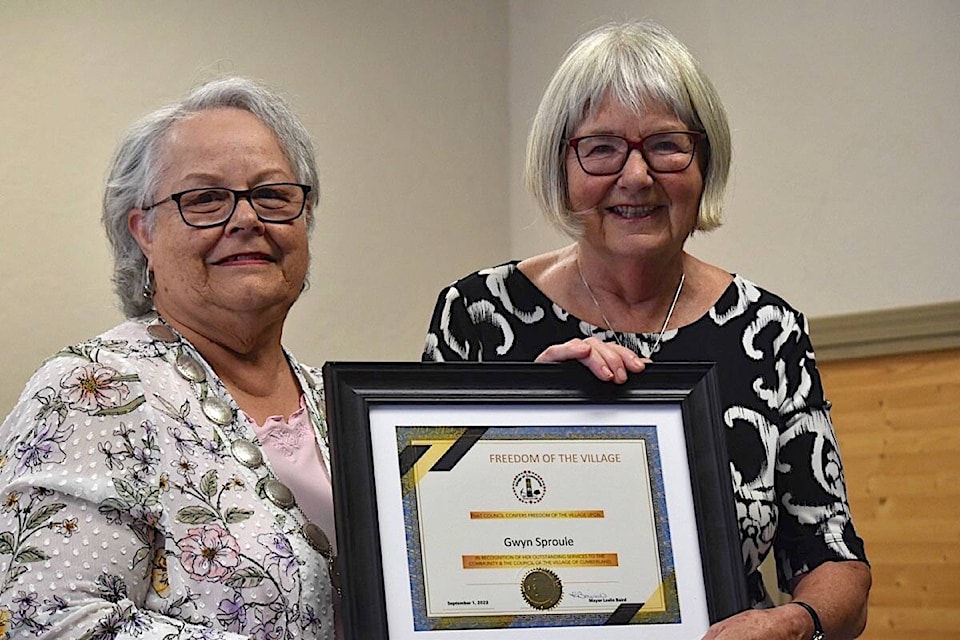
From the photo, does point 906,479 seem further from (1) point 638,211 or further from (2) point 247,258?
(2) point 247,258

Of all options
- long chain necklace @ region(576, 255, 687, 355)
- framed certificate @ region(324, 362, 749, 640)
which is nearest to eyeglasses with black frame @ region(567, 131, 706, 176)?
long chain necklace @ region(576, 255, 687, 355)

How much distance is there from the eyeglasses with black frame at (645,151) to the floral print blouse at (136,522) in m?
0.62

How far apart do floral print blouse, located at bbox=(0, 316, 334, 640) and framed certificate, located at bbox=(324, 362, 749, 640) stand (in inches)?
4.1

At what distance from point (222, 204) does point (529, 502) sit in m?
0.52

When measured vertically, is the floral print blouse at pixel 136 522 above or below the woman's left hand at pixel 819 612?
above

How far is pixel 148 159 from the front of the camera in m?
1.73

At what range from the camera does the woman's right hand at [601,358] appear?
1.69 meters

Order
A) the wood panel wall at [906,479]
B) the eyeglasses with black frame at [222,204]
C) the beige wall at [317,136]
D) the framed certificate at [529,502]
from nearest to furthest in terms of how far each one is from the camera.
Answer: the framed certificate at [529,502] < the eyeglasses with black frame at [222,204] < the beige wall at [317,136] < the wood panel wall at [906,479]

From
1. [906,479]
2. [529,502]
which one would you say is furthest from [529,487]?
[906,479]

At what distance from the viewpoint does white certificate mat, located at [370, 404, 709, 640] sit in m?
1.55

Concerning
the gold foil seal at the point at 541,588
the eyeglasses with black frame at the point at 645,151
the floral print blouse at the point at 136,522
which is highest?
the eyeglasses with black frame at the point at 645,151

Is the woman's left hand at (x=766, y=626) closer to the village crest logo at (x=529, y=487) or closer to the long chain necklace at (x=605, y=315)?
the village crest logo at (x=529, y=487)

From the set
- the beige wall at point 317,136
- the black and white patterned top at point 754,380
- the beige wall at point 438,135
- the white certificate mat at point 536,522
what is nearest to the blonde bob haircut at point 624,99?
the black and white patterned top at point 754,380

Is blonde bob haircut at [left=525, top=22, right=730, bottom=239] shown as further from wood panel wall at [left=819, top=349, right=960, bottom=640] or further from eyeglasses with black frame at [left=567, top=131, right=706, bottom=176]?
wood panel wall at [left=819, top=349, right=960, bottom=640]
